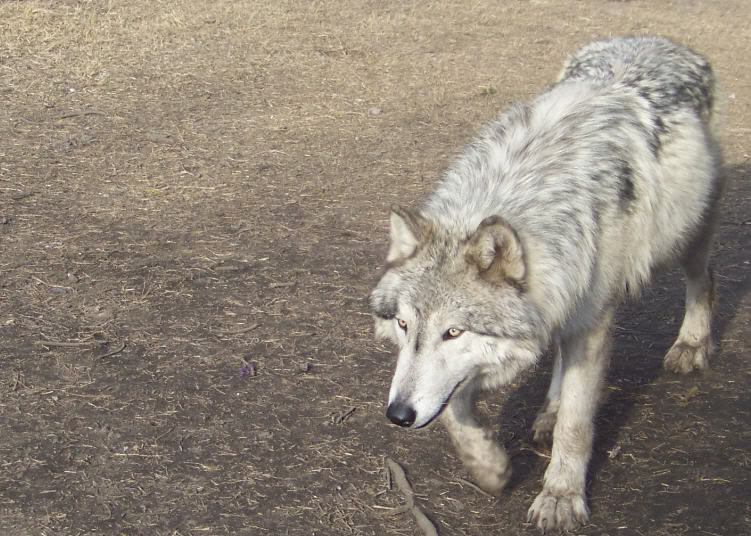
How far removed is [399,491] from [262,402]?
1106mm

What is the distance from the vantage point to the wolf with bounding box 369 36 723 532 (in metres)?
3.66

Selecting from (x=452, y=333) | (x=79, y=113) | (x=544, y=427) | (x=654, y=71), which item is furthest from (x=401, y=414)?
(x=79, y=113)

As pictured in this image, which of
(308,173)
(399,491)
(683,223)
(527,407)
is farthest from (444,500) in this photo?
(308,173)

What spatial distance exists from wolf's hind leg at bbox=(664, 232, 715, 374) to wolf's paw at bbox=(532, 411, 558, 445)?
1.18 m

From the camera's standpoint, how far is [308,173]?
841 cm

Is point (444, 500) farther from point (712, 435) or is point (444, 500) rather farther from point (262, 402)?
point (712, 435)

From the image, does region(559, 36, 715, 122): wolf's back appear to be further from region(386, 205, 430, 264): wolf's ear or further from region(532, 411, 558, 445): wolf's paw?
region(532, 411, 558, 445): wolf's paw

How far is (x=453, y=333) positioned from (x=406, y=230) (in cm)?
51

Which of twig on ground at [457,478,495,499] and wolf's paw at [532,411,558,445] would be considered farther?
wolf's paw at [532,411,558,445]

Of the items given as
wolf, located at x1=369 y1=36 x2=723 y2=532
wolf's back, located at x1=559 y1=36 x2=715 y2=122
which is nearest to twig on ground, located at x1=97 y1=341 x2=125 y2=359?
wolf, located at x1=369 y1=36 x2=723 y2=532

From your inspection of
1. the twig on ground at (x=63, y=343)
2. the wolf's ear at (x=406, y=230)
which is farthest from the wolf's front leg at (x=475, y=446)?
the twig on ground at (x=63, y=343)

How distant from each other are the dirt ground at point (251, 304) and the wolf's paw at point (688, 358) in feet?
0.28

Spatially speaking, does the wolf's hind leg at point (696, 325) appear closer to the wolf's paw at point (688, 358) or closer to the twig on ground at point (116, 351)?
the wolf's paw at point (688, 358)

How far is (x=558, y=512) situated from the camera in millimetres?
4109
